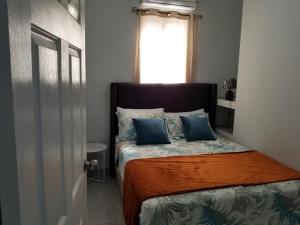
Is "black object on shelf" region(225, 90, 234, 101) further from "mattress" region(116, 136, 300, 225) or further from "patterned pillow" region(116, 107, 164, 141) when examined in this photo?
"mattress" region(116, 136, 300, 225)

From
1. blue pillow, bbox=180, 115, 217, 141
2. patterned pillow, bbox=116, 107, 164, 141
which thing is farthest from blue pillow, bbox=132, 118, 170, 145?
blue pillow, bbox=180, 115, 217, 141

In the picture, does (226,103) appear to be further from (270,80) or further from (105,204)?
(105,204)

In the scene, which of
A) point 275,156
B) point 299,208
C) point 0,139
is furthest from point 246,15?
point 0,139

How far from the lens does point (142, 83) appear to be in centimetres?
353

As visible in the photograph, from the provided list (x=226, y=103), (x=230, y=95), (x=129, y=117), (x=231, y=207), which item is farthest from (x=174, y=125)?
(x=231, y=207)

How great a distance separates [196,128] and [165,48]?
4.06 ft

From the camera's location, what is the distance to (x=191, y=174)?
215cm

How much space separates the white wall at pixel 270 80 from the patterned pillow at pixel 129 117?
1143mm

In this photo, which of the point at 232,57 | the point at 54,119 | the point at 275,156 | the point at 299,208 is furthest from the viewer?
the point at 232,57

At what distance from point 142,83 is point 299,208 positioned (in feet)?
7.69

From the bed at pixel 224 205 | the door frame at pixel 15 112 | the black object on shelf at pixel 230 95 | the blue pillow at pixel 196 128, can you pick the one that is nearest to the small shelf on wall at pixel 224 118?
the black object on shelf at pixel 230 95

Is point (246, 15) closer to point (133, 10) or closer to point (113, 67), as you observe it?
point (133, 10)

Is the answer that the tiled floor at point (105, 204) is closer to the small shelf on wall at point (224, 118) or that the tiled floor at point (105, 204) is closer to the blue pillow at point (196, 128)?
the blue pillow at point (196, 128)

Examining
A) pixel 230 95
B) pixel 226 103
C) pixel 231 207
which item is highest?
pixel 230 95
